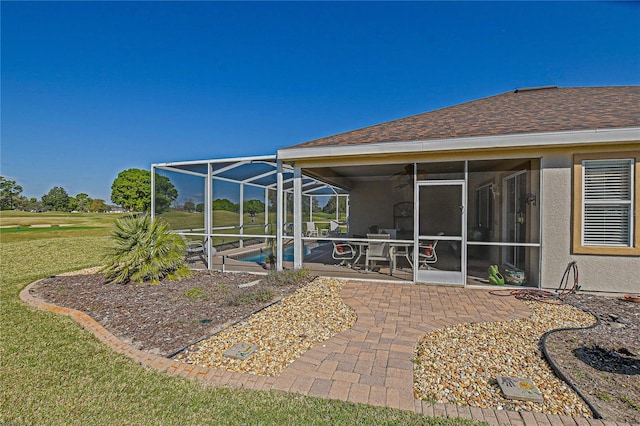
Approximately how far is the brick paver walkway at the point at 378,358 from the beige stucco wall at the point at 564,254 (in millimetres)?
1468

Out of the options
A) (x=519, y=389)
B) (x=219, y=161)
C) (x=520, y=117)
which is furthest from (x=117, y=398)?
(x=520, y=117)

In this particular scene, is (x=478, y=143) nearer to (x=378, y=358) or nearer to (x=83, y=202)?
(x=378, y=358)

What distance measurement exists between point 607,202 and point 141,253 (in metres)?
10.0

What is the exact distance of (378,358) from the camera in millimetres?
3416

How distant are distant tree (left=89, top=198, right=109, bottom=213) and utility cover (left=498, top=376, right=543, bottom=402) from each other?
88906 mm

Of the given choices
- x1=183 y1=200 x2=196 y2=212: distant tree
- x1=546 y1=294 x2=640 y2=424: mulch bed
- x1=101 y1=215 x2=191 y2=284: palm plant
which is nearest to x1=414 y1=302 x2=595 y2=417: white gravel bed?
x1=546 y1=294 x2=640 y2=424: mulch bed

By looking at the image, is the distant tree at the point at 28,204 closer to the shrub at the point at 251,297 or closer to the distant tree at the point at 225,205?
the distant tree at the point at 225,205

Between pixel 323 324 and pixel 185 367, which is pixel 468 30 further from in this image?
pixel 185 367

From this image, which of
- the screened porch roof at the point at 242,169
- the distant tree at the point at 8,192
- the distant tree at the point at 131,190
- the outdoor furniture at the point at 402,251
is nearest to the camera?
the outdoor furniture at the point at 402,251

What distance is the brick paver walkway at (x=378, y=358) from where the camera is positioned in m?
2.56

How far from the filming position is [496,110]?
8805mm

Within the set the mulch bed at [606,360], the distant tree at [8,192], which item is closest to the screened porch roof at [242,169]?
the mulch bed at [606,360]

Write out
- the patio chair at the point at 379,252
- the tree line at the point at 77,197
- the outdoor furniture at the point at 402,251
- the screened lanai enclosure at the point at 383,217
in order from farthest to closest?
the tree line at the point at 77,197, the patio chair at the point at 379,252, the outdoor furniture at the point at 402,251, the screened lanai enclosure at the point at 383,217

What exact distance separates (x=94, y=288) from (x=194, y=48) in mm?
10435
